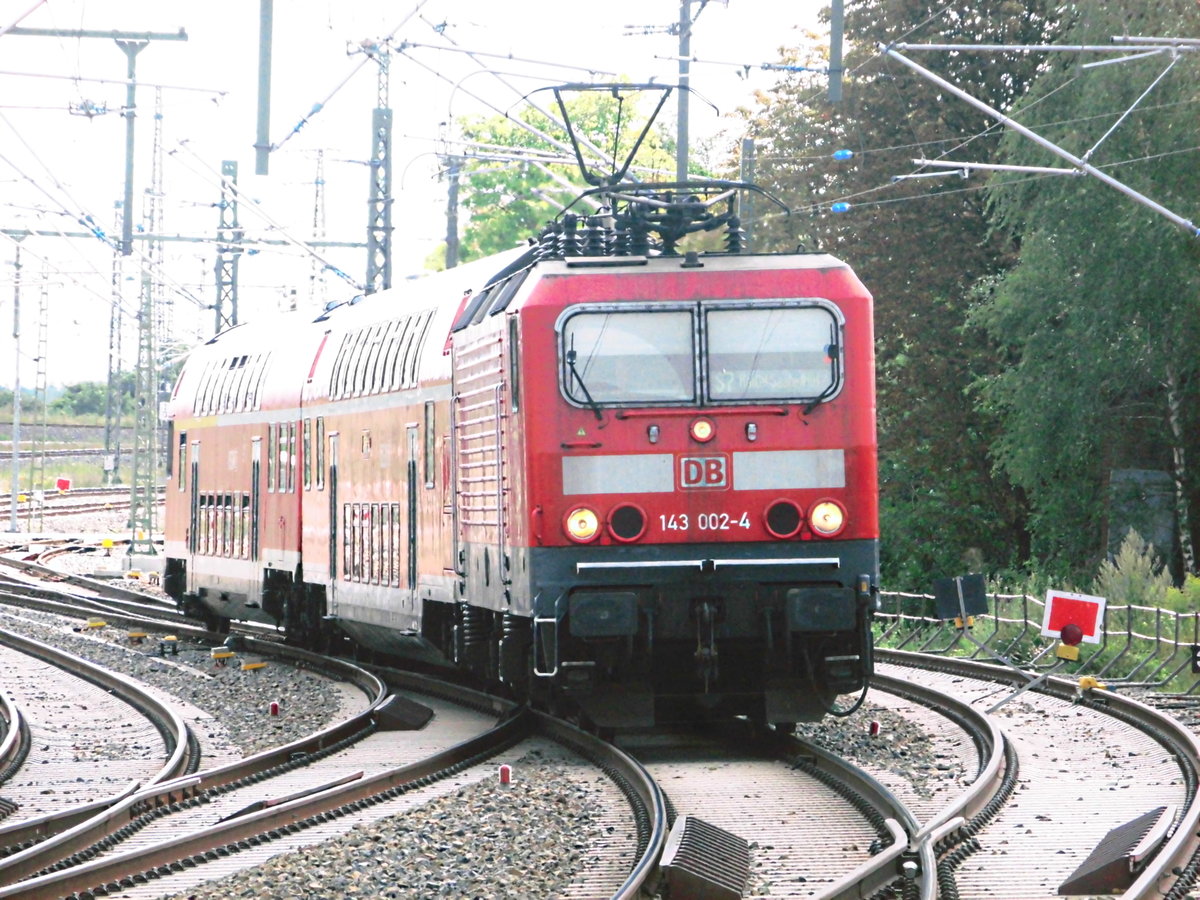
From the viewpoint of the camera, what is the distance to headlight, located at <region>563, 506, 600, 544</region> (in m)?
12.6

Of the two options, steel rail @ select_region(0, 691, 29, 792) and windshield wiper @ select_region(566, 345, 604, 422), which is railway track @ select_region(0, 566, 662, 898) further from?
windshield wiper @ select_region(566, 345, 604, 422)

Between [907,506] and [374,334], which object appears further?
[907,506]

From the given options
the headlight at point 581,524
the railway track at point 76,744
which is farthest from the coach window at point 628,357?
the railway track at point 76,744

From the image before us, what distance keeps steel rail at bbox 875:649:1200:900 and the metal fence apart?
0.60 meters

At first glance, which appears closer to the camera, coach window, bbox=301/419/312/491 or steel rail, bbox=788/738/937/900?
steel rail, bbox=788/738/937/900

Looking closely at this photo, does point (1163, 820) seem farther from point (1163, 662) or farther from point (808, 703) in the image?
point (1163, 662)

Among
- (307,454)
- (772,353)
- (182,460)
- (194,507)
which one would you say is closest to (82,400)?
(182,460)

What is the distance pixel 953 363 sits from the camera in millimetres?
36500

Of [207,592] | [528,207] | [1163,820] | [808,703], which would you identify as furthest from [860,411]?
[528,207]

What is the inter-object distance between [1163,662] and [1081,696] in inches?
86.7

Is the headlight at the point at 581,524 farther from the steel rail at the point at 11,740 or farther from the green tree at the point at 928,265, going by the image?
the green tree at the point at 928,265

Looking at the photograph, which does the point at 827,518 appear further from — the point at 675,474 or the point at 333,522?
the point at 333,522

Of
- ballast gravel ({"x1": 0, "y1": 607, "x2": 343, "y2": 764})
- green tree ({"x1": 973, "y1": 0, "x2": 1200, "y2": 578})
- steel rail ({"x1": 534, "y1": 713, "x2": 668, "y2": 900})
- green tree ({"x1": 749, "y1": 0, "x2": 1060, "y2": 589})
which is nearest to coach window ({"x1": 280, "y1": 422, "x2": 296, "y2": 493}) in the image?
ballast gravel ({"x1": 0, "y1": 607, "x2": 343, "y2": 764})

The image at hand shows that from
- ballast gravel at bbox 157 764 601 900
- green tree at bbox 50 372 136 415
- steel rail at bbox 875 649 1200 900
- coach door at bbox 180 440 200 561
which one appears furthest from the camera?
green tree at bbox 50 372 136 415
